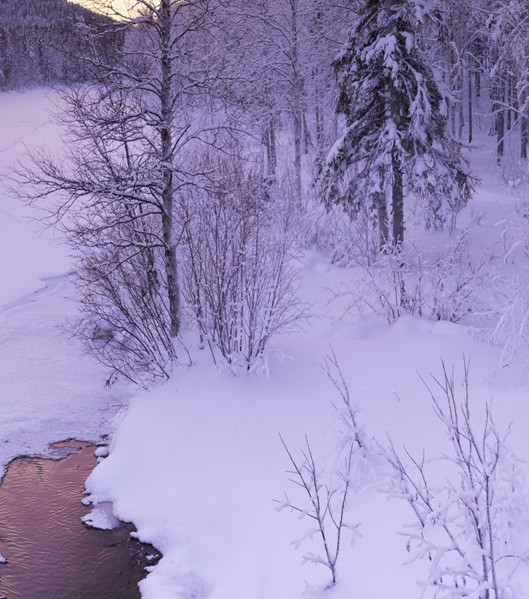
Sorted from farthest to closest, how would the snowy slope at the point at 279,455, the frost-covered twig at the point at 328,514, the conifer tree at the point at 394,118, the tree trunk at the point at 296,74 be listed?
the tree trunk at the point at 296,74
the conifer tree at the point at 394,118
the snowy slope at the point at 279,455
the frost-covered twig at the point at 328,514

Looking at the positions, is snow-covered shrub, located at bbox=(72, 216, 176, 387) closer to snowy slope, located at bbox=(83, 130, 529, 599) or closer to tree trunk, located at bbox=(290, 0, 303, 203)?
snowy slope, located at bbox=(83, 130, 529, 599)

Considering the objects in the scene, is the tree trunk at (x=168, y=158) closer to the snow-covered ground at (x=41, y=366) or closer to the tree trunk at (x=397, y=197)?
the snow-covered ground at (x=41, y=366)

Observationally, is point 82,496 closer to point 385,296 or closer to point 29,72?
point 385,296

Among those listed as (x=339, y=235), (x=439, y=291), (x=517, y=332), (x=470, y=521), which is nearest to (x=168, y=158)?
(x=439, y=291)

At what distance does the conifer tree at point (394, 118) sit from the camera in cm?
1280

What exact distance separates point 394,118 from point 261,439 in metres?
8.85

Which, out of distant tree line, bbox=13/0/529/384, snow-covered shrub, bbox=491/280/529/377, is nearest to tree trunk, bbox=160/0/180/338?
distant tree line, bbox=13/0/529/384

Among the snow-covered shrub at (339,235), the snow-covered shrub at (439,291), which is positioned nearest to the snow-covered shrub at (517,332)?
the snow-covered shrub at (439,291)

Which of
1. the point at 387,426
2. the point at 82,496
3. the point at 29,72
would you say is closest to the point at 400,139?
the point at 387,426

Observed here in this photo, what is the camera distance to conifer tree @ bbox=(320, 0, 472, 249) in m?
12.8

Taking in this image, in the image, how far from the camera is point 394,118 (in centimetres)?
1342

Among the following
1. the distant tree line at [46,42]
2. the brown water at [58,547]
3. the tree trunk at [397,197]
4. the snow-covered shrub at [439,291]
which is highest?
the distant tree line at [46,42]

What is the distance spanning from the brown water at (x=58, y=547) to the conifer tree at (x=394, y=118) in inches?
325

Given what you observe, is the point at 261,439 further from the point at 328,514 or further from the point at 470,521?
the point at 470,521
